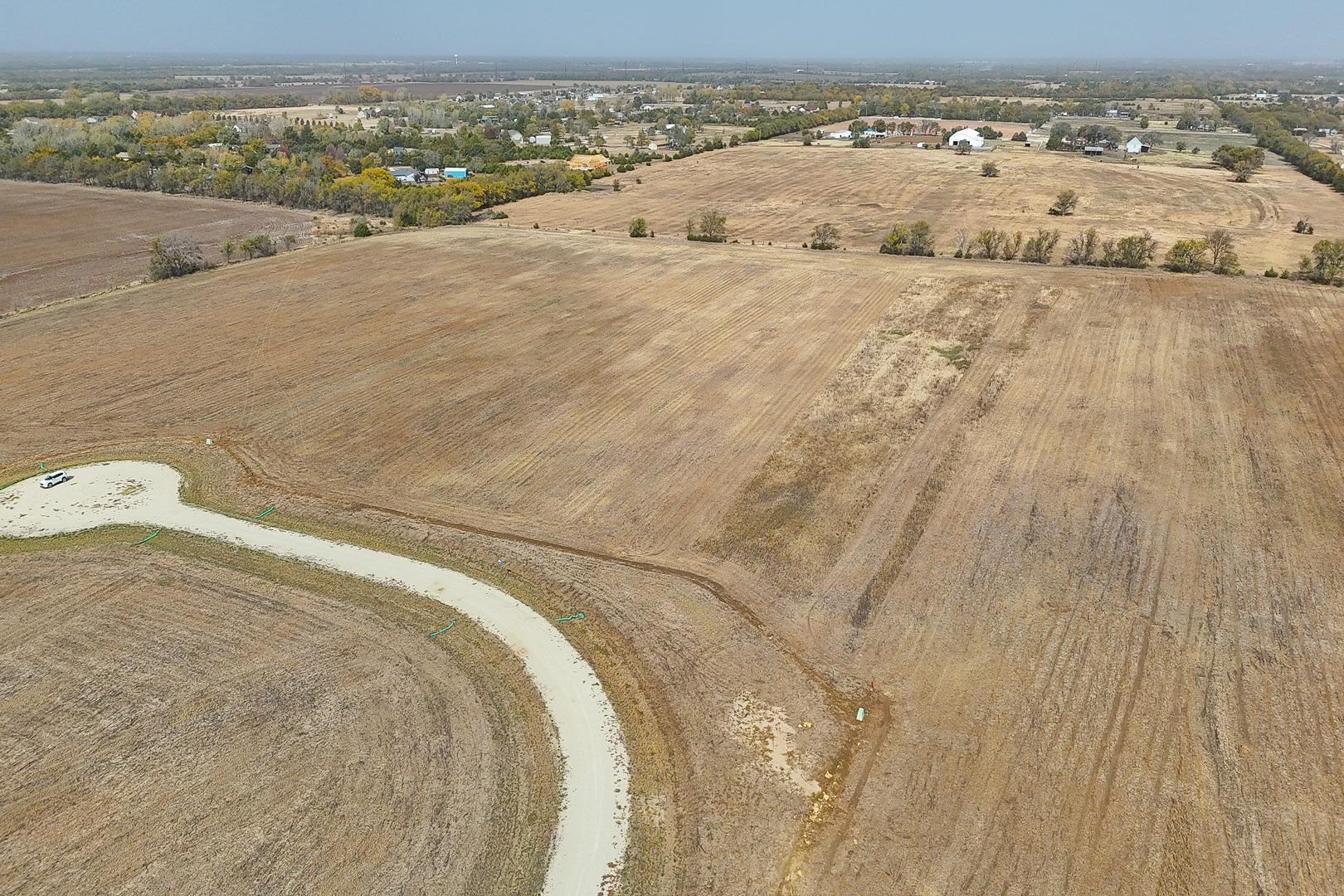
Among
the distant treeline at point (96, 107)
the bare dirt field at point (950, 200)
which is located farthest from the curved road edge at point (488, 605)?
the distant treeline at point (96, 107)

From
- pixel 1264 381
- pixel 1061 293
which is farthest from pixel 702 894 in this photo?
pixel 1061 293

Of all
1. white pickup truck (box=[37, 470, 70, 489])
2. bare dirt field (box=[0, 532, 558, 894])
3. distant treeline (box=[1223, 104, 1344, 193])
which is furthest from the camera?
distant treeline (box=[1223, 104, 1344, 193])

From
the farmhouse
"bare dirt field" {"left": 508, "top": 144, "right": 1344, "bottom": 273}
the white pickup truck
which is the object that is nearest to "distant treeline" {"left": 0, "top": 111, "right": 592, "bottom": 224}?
"bare dirt field" {"left": 508, "top": 144, "right": 1344, "bottom": 273}

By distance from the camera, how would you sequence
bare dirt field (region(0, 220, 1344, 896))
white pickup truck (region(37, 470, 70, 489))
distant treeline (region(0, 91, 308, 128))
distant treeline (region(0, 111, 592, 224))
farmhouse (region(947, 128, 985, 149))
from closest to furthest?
bare dirt field (region(0, 220, 1344, 896)), white pickup truck (region(37, 470, 70, 489)), distant treeline (region(0, 111, 592, 224)), farmhouse (region(947, 128, 985, 149)), distant treeline (region(0, 91, 308, 128))

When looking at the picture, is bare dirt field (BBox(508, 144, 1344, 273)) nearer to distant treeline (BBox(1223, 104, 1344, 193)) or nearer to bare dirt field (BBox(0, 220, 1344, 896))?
distant treeline (BBox(1223, 104, 1344, 193))

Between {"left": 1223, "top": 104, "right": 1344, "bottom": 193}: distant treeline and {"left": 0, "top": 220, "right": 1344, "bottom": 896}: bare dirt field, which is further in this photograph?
{"left": 1223, "top": 104, "right": 1344, "bottom": 193}: distant treeline

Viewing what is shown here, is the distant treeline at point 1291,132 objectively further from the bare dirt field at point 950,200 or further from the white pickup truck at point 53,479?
the white pickup truck at point 53,479
